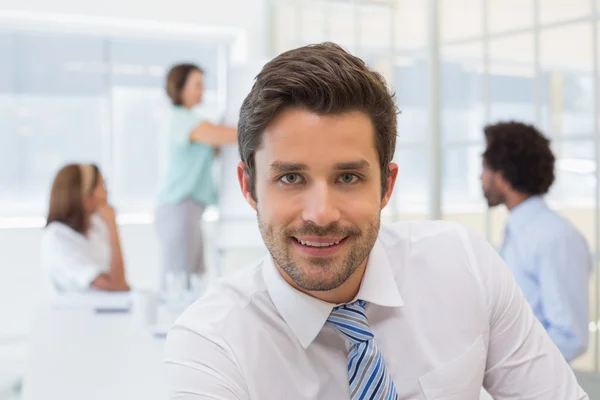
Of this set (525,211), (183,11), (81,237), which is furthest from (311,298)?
(183,11)

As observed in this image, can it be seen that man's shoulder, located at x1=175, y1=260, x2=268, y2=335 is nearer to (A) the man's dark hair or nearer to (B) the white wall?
(A) the man's dark hair

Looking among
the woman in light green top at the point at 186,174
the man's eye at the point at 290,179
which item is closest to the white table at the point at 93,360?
the man's eye at the point at 290,179

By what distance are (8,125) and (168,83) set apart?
6.83 feet

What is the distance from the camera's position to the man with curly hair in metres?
1.92

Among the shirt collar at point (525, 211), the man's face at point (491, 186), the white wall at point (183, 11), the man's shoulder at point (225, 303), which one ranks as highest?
the white wall at point (183, 11)

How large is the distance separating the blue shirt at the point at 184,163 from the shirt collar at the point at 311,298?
2.43 meters

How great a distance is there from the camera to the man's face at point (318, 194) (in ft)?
3.18

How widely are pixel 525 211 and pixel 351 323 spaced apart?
1266mm

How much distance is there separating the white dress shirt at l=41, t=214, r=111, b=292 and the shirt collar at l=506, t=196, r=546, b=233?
172cm

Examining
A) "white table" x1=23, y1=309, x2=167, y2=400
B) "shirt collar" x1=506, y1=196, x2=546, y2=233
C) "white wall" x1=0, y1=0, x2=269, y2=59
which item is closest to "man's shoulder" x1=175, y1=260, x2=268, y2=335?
"white table" x1=23, y1=309, x2=167, y2=400

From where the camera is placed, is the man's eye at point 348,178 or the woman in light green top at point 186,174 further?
the woman in light green top at point 186,174

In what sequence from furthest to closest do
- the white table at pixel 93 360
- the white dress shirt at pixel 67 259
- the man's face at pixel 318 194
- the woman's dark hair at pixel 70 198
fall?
1. the woman's dark hair at pixel 70 198
2. the white dress shirt at pixel 67 259
3. the white table at pixel 93 360
4. the man's face at pixel 318 194

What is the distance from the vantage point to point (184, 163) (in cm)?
353

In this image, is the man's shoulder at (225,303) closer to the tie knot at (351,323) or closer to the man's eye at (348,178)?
the tie knot at (351,323)
